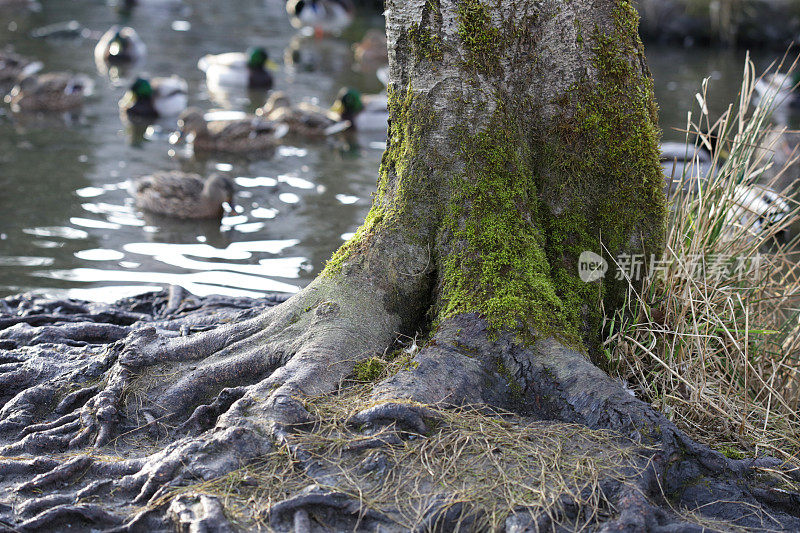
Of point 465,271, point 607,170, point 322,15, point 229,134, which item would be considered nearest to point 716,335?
point 607,170

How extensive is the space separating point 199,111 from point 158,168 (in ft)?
4.90

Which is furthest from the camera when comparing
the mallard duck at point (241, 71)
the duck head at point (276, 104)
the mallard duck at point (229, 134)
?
the mallard duck at point (241, 71)

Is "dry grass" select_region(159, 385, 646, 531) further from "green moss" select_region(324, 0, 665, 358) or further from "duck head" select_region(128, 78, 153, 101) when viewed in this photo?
"duck head" select_region(128, 78, 153, 101)

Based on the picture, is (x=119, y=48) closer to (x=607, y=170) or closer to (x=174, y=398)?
(x=174, y=398)

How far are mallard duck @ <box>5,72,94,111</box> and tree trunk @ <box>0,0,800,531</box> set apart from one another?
9.35m

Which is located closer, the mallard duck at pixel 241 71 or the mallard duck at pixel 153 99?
the mallard duck at pixel 153 99

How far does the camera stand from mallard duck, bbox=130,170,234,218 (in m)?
8.45

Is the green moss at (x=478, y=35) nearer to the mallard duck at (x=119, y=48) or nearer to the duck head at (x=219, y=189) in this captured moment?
the duck head at (x=219, y=189)

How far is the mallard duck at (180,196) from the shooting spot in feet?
Answer: 27.7

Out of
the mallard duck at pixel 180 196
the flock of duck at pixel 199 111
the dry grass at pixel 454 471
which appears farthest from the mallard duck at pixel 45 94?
the dry grass at pixel 454 471

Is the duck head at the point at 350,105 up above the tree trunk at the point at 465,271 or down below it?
below

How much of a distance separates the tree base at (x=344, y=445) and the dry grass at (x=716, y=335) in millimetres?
432

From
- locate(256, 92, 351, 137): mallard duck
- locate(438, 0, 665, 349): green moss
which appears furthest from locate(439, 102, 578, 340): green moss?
locate(256, 92, 351, 137): mallard duck

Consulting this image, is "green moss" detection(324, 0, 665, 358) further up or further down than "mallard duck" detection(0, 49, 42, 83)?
further up
